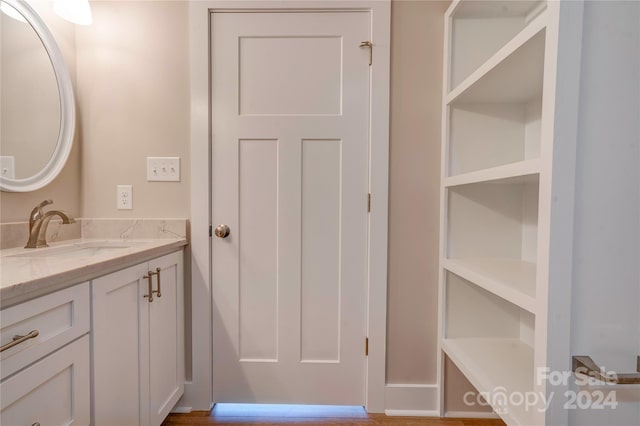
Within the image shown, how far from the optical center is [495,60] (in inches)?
39.8

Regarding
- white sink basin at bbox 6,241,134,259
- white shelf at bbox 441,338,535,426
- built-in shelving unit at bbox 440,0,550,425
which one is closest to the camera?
white shelf at bbox 441,338,535,426

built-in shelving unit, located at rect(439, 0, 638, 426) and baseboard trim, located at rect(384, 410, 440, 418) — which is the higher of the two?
built-in shelving unit, located at rect(439, 0, 638, 426)

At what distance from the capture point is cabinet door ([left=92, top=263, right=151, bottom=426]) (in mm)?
943

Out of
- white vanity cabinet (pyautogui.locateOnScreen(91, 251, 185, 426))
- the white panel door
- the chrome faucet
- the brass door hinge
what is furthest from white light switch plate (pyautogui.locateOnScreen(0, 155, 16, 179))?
the brass door hinge

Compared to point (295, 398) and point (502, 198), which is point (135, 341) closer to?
point (295, 398)

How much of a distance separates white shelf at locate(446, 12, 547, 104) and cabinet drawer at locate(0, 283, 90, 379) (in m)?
1.47

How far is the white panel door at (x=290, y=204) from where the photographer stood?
1497 mm

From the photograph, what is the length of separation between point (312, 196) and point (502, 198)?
0.94 metres

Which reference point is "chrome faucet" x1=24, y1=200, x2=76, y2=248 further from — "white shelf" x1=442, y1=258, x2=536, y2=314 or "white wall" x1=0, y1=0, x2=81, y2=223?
"white shelf" x1=442, y1=258, x2=536, y2=314

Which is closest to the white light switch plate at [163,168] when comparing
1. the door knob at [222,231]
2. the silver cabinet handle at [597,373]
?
the door knob at [222,231]

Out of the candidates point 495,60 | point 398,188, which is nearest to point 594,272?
point 495,60

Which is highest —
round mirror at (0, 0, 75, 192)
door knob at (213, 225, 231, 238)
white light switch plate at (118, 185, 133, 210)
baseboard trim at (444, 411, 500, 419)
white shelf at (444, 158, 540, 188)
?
round mirror at (0, 0, 75, 192)

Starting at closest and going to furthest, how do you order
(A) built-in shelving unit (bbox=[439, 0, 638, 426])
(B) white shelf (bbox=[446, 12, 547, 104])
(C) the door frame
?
(A) built-in shelving unit (bbox=[439, 0, 638, 426]), (B) white shelf (bbox=[446, 12, 547, 104]), (C) the door frame

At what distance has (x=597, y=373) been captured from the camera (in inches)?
27.9
